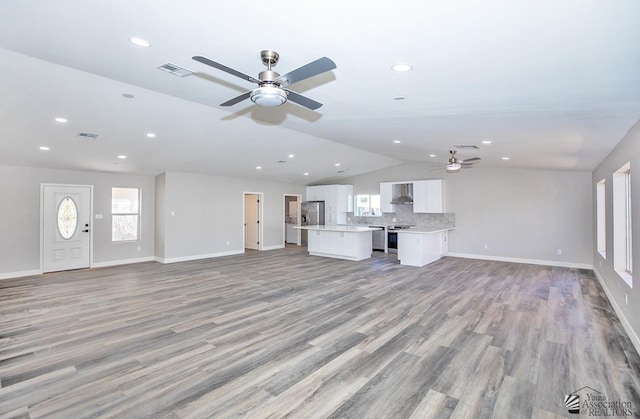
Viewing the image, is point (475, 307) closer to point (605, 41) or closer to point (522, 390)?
point (522, 390)

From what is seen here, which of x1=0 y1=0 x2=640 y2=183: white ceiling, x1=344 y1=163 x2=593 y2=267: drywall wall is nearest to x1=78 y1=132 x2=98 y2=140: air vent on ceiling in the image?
x1=0 y1=0 x2=640 y2=183: white ceiling

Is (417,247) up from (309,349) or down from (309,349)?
up

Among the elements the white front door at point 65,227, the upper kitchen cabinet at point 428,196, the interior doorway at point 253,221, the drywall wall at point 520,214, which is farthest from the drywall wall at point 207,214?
the drywall wall at point 520,214

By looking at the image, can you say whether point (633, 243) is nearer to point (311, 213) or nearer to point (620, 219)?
point (620, 219)

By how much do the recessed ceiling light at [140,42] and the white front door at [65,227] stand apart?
675 centimetres

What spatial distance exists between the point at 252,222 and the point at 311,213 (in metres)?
2.22

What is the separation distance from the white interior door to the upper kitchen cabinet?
5.22 metres

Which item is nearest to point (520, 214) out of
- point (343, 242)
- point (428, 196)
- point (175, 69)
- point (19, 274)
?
point (428, 196)

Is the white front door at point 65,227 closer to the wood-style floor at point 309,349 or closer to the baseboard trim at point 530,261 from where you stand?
the wood-style floor at point 309,349

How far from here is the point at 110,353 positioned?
10.2ft

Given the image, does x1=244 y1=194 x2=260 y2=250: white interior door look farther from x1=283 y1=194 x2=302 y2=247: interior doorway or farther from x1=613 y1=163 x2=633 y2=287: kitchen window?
x1=613 y1=163 x2=633 y2=287: kitchen window

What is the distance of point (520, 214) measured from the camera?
8.04 metres

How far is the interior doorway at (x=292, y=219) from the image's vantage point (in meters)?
12.2

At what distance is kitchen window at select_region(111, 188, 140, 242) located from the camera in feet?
26.5
